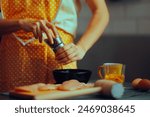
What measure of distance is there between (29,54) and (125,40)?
0.98 metres

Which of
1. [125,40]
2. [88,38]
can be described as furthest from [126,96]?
[125,40]

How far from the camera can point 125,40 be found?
209cm

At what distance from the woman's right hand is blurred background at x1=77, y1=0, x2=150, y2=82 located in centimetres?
100

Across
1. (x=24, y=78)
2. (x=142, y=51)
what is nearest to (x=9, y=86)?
(x=24, y=78)

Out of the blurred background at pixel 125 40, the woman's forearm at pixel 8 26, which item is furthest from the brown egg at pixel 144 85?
the blurred background at pixel 125 40

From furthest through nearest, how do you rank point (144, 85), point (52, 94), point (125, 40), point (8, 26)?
point (125, 40) < point (8, 26) < point (144, 85) < point (52, 94)

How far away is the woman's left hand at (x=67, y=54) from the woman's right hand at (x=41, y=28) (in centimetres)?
4

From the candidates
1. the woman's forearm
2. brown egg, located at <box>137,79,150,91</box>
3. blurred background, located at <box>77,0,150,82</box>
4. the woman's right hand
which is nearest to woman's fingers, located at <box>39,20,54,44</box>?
the woman's right hand

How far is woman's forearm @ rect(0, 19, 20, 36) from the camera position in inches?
45.2

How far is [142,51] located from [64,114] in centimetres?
126

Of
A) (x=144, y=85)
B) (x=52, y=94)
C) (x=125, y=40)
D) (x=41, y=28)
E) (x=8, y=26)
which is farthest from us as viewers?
(x=125, y=40)

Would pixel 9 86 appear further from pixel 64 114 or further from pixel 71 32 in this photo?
pixel 64 114

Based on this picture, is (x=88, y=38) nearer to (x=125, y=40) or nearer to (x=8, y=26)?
(x=8, y=26)

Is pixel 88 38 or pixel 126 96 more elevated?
pixel 88 38
